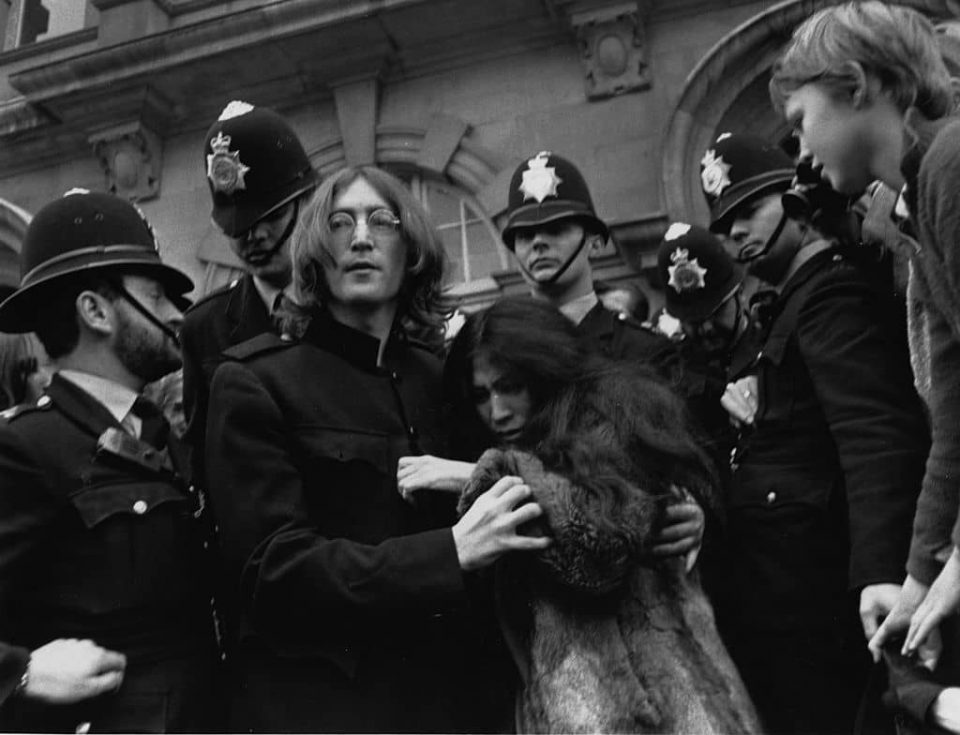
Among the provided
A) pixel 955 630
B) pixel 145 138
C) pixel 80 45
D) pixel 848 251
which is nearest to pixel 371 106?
pixel 145 138

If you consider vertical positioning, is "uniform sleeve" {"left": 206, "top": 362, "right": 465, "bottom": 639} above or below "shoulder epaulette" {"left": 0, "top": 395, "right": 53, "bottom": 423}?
below

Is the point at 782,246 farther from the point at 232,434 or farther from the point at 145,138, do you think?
the point at 145,138

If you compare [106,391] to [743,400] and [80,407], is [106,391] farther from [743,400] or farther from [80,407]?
[743,400]

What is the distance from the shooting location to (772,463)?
2834mm

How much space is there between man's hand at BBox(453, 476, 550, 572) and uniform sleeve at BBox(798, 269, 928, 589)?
2.42 feet

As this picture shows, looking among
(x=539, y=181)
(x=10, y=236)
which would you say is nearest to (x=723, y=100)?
(x=539, y=181)

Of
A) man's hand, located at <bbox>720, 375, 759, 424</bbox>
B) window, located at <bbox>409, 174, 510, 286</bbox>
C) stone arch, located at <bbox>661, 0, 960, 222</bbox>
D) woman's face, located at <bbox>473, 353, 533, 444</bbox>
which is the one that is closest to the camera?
woman's face, located at <bbox>473, 353, 533, 444</bbox>

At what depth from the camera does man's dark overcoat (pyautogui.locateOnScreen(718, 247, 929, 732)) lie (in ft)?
8.45

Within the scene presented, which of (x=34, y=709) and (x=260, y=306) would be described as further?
(x=260, y=306)

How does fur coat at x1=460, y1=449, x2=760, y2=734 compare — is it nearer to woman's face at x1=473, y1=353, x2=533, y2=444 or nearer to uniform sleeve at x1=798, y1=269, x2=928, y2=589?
woman's face at x1=473, y1=353, x2=533, y2=444

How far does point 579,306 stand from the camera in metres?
4.11

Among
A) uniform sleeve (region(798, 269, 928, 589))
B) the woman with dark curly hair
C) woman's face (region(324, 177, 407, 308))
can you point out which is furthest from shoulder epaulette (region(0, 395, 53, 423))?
uniform sleeve (region(798, 269, 928, 589))

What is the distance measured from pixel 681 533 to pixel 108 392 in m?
1.52

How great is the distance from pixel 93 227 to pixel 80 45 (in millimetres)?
9503
